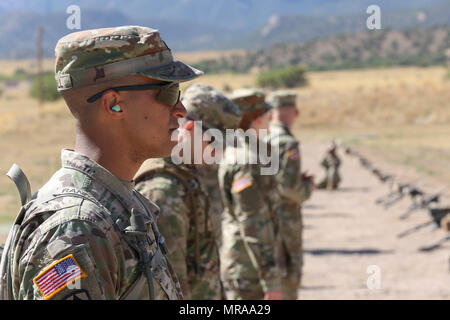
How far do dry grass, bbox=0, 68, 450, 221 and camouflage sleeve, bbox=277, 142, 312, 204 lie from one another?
8.44 metres

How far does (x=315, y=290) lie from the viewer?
9.34m

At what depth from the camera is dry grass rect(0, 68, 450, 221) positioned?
24058 millimetres

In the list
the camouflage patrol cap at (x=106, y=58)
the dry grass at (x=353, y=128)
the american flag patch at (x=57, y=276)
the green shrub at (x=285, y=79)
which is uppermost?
the green shrub at (x=285, y=79)

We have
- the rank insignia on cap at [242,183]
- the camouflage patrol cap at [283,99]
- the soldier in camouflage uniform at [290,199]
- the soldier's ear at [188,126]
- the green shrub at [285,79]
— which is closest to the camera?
the soldier's ear at [188,126]

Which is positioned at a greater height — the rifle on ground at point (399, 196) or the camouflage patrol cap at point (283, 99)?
the camouflage patrol cap at point (283, 99)

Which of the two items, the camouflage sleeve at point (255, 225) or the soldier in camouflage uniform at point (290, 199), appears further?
the soldier in camouflage uniform at point (290, 199)

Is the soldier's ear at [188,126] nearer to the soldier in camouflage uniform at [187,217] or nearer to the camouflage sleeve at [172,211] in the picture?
the soldier in camouflage uniform at [187,217]

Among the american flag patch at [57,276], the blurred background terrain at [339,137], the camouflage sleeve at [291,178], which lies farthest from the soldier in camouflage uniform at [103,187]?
the camouflage sleeve at [291,178]

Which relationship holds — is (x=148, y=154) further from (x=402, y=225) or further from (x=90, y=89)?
(x=402, y=225)

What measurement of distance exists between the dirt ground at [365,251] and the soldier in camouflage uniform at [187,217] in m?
4.90

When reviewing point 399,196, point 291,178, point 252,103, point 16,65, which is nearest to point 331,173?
point 399,196

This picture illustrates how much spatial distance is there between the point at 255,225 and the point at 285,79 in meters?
78.2

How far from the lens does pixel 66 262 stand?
6.38 ft

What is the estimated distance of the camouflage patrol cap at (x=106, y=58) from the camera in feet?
7.34
